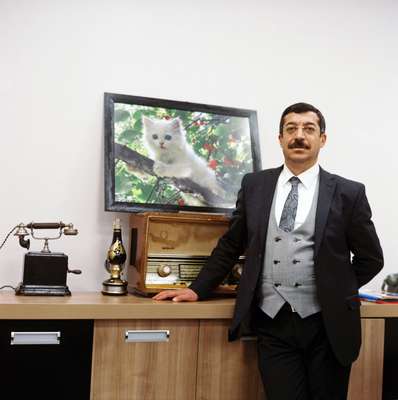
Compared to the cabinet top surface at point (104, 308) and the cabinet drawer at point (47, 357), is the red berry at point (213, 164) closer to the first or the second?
the cabinet top surface at point (104, 308)

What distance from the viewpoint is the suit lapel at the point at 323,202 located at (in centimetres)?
232

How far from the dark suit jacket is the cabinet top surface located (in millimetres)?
119

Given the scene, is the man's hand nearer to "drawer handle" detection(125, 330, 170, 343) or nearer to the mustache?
"drawer handle" detection(125, 330, 170, 343)

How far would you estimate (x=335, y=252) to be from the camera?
92.8 inches

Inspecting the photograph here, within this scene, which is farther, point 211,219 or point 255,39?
point 255,39

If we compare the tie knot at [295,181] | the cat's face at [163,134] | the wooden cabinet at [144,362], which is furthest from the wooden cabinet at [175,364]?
the cat's face at [163,134]

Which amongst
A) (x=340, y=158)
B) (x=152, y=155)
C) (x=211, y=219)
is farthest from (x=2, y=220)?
(x=340, y=158)

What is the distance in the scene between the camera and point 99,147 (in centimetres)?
290

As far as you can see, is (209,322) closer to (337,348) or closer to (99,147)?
(337,348)

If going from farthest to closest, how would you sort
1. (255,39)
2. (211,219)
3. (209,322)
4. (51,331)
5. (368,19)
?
(368,19), (255,39), (211,219), (209,322), (51,331)

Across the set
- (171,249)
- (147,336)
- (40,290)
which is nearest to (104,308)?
(147,336)

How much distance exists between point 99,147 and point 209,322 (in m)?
1.04

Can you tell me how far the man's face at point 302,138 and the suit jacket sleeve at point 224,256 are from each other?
0.95 ft

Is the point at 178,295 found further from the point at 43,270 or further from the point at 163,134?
the point at 163,134
